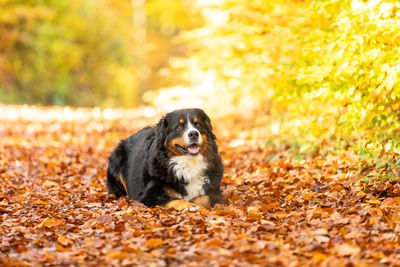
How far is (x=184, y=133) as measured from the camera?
19.7ft

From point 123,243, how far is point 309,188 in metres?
3.00

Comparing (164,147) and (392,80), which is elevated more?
(392,80)

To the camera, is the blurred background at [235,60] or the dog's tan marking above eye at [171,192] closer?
the dog's tan marking above eye at [171,192]

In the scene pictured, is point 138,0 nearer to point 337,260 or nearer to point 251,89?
point 251,89

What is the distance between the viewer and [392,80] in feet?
18.6

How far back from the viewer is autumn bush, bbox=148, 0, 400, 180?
616 centimetres

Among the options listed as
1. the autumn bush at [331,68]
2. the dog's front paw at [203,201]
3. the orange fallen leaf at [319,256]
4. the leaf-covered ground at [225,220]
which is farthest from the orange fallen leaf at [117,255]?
the autumn bush at [331,68]

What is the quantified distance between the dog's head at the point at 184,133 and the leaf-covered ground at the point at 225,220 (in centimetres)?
78

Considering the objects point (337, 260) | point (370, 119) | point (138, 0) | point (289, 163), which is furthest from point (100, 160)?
point (138, 0)

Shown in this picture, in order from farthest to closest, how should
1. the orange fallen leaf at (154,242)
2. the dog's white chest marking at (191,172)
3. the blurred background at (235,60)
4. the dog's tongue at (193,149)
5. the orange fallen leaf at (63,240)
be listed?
the blurred background at (235,60) < the dog's white chest marking at (191,172) < the dog's tongue at (193,149) < the orange fallen leaf at (63,240) < the orange fallen leaf at (154,242)

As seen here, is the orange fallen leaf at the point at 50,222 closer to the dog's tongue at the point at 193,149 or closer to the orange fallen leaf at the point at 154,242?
the orange fallen leaf at the point at 154,242

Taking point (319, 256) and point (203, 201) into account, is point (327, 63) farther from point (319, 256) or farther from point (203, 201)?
point (319, 256)

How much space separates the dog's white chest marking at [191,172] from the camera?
20.4ft

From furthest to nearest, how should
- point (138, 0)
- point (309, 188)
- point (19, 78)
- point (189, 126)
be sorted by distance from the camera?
1. point (138, 0)
2. point (19, 78)
3. point (309, 188)
4. point (189, 126)
